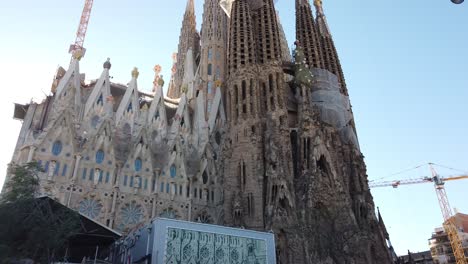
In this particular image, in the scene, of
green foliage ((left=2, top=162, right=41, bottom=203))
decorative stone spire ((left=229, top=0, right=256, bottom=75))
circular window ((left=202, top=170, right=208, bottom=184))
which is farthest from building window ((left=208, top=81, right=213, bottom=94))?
green foliage ((left=2, top=162, right=41, bottom=203))

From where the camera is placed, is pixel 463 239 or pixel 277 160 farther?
pixel 463 239

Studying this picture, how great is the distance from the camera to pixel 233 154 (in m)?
25.9

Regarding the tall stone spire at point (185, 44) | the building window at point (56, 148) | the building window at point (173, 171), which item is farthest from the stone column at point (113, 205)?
the tall stone spire at point (185, 44)

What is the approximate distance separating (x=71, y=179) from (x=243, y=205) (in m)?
9.59

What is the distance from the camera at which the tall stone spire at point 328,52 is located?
34.6m

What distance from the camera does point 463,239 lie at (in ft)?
160

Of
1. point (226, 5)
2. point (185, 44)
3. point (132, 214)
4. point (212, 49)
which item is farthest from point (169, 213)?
point (185, 44)

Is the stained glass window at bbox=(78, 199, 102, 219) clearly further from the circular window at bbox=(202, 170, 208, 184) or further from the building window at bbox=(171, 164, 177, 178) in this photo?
the circular window at bbox=(202, 170, 208, 184)

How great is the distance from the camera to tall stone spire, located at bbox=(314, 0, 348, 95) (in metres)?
34.6

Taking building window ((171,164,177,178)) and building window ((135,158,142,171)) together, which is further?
building window ((171,164,177,178))

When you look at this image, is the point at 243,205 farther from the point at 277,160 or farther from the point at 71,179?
the point at 71,179

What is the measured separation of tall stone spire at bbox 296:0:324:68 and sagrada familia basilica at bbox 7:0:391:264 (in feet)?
5.61

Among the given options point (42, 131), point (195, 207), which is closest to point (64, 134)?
point (42, 131)

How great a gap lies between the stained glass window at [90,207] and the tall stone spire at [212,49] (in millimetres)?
11736
